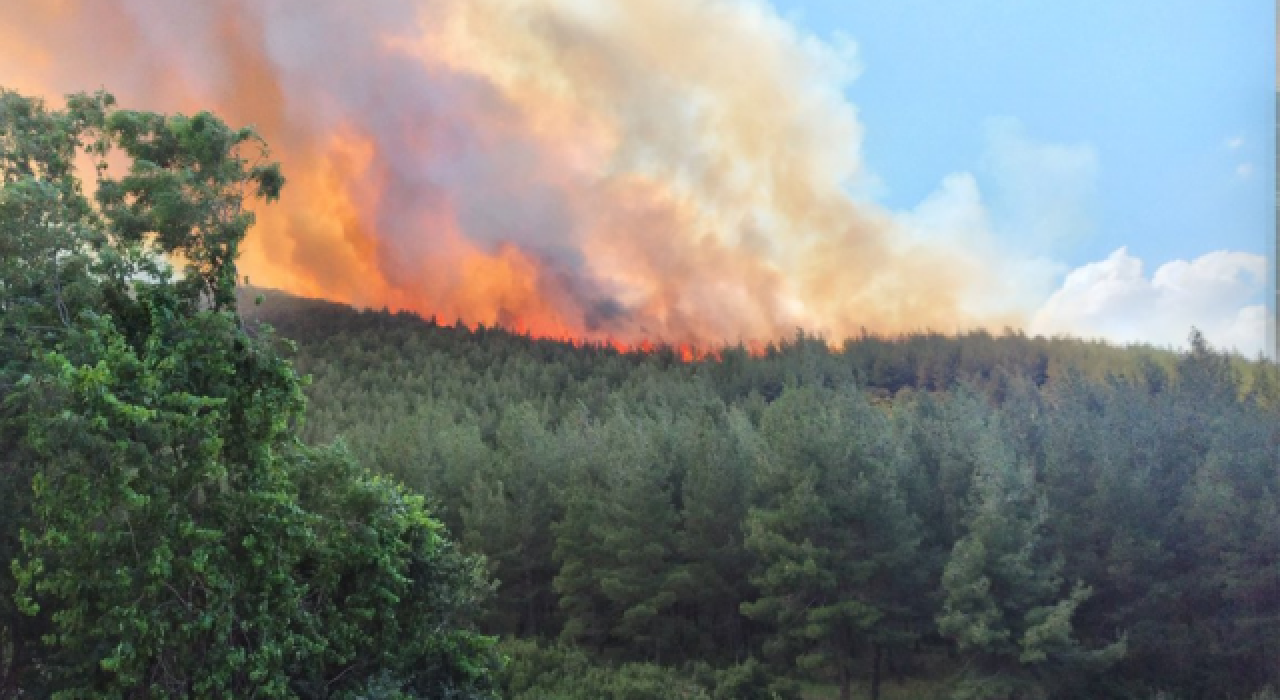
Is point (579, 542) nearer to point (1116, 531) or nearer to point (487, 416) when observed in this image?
point (1116, 531)

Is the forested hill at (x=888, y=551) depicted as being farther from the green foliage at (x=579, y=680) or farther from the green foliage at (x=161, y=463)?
the green foliage at (x=161, y=463)

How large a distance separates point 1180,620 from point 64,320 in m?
43.7

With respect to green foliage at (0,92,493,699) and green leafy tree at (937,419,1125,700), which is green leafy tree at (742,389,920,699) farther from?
green foliage at (0,92,493,699)

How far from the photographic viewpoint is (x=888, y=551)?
132ft

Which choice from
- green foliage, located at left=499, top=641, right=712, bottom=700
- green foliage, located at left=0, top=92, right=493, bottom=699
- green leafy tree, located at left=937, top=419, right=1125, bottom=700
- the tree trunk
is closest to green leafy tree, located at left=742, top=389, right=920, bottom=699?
the tree trunk

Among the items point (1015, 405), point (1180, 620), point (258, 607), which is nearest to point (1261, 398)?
point (1015, 405)

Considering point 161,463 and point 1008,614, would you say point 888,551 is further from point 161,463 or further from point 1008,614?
point 161,463

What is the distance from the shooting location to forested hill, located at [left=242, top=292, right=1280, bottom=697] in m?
37.9

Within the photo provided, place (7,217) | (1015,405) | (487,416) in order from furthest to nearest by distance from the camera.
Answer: (487,416), (1015,405), (7,217)

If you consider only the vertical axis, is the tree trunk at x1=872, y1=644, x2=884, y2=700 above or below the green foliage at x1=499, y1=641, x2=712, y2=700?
above

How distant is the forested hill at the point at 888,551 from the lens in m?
37.9

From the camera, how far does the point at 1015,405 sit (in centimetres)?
7550

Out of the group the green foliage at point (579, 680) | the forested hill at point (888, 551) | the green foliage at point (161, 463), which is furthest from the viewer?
the forested hill at point (888, 551)

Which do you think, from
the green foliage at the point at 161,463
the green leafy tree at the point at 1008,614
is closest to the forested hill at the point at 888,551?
the green leafy tree at the point at 1008,614
